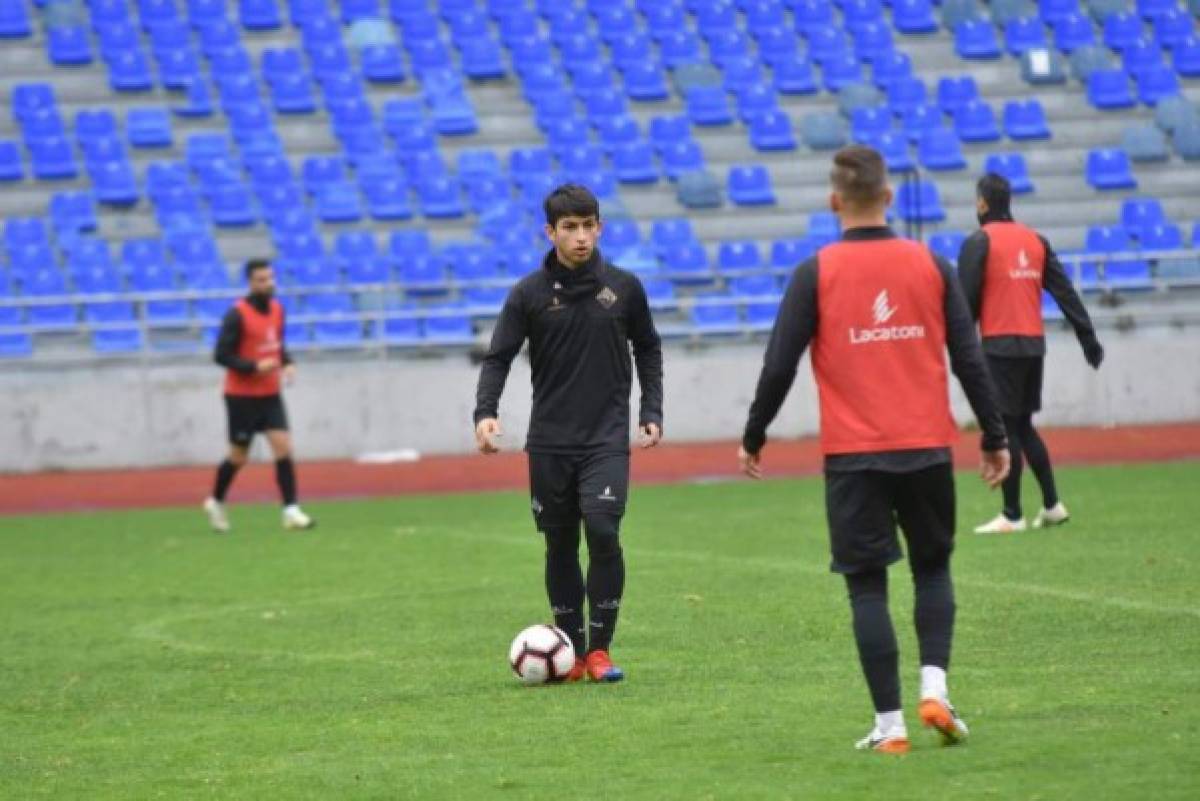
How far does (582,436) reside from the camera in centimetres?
960

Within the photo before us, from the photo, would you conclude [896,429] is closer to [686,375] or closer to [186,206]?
[686,375]

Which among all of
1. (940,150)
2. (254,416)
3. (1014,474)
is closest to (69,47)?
(940,150)

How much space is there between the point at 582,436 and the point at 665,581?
4.29 meters

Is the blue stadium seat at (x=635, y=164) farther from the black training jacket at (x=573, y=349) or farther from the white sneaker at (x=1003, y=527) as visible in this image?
the black training jacket at (x=573, y=349)

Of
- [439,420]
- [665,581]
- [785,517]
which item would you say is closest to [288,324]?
[439,420]

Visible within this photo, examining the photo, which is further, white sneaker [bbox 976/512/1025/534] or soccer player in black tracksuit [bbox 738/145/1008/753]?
white sneaker [bbox 976/512/1025/534]

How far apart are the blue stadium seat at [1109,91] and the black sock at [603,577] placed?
24.4 meters

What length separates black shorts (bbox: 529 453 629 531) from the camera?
9.52 metres

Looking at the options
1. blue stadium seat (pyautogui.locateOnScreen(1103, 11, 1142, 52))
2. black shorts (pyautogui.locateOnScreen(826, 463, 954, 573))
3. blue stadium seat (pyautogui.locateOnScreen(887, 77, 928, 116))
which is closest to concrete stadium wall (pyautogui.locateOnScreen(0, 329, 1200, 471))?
blue stadium seat (pyautogui.locateOnScreen(887, 77, 928, 116))

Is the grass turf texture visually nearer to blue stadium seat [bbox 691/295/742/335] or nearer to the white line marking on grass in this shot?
the white line marking on grass

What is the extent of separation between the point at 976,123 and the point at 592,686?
23.8 metres

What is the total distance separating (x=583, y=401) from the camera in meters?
9.62

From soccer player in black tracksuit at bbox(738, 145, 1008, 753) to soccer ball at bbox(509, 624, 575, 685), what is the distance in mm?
2532

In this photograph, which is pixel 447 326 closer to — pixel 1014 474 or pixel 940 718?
pixel 1014 474
